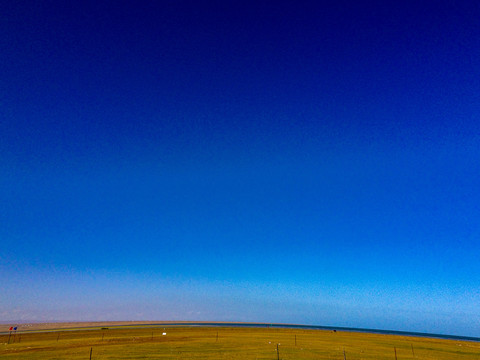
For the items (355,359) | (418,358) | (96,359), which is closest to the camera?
(96,359)

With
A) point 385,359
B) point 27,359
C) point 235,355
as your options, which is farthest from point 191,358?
point 385,359

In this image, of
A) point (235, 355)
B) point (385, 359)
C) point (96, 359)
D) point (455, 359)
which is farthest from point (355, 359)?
point (96, 359)

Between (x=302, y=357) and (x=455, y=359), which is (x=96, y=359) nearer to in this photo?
(x=302, y=357)

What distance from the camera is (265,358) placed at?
172ft

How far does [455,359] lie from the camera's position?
63.6 metres

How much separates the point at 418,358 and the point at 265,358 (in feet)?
113

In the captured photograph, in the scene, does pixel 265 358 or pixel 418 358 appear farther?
pixel 418 358

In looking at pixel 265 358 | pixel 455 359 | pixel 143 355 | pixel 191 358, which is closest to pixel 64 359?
pixel 143 355

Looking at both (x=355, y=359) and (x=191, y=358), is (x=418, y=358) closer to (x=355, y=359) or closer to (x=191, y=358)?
(x=355, y=359)

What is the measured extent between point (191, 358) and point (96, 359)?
16814 millimetres

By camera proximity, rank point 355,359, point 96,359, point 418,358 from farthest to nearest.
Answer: point 418,358
point 355,359
point 96,359

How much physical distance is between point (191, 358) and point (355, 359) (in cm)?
3124

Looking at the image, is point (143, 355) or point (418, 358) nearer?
point (143, 355)

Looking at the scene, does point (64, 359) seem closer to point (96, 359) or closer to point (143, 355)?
point (96, 359)
